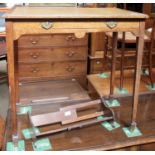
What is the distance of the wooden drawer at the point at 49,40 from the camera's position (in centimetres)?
267

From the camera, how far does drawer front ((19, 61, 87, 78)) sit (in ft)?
9.12

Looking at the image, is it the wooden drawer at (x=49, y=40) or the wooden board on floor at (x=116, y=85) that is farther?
the wooden drawer at (x=49, y=40)

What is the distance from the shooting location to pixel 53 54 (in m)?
2.79

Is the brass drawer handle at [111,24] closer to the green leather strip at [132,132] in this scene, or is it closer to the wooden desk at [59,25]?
the wooden desk at [59,25]

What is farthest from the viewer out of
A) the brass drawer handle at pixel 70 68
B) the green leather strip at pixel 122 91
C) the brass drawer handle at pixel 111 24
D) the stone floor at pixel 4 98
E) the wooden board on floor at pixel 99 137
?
the brass drawer handle at pixel 70 68

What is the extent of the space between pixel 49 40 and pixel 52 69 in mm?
330

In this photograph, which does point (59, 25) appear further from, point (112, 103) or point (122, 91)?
point (122, 91)

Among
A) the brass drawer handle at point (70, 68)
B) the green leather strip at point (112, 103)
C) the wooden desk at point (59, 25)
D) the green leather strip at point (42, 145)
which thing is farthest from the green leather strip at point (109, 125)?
the brass drawer handle at point (70, 68)

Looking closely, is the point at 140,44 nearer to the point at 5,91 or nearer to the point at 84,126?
the point at 84,126

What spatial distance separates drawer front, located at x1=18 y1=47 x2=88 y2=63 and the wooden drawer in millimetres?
54

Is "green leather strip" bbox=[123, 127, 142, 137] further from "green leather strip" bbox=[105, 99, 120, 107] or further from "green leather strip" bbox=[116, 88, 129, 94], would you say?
"green leather strip" bbox=[116, 88, 129, 94]

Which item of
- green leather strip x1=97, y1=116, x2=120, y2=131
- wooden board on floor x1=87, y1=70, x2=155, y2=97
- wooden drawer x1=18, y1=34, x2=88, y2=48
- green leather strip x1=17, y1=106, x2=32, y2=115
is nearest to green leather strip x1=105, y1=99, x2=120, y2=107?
wooden board on floor x1=87, y1=70, x2=155, y2=97

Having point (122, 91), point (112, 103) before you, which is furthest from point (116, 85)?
point (112, 103)

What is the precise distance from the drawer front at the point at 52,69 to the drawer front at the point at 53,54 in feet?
0.19
